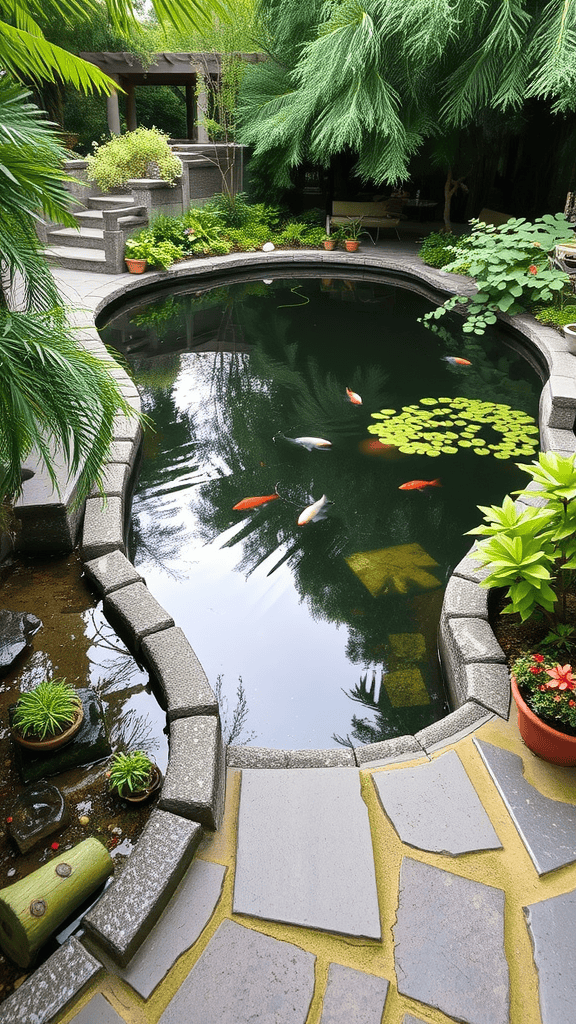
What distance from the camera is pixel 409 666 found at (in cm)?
315

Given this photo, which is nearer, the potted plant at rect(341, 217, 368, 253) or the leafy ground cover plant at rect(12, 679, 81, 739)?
the leafy ground cover plant at rect(12, 679, 81, 739)

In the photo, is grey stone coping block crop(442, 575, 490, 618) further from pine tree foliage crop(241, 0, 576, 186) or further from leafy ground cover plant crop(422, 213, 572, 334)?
pine tree foliage crop(241, 0, 576, 186)

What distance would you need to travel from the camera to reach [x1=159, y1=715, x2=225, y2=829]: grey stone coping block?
2.07 meters

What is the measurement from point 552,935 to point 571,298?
7.13m

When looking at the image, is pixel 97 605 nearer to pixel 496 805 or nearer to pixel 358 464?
pixel 496 805

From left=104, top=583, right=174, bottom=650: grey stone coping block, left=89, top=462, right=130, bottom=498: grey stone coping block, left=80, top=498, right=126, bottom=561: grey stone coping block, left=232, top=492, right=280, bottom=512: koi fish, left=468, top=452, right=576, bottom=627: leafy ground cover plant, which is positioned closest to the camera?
left=468, top=452, right=576, bottom=627: leafy ground cover plant

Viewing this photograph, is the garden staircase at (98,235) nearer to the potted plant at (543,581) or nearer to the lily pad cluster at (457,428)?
the lily pad cluster at (457,428)

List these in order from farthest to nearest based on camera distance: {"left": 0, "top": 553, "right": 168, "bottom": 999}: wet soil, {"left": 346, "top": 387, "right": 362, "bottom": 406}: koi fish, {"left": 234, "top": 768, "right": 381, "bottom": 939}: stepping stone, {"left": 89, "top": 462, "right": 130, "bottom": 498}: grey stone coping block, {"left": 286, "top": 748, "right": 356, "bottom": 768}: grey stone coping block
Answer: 1. {"left": 346, "top": 387, "right": 362, "bottom": 406}: koi fish
2. {"left": 89, "top": 462, "right": 130, "bottom": 498}: grey stone coping block
3. {"left": 286, "top": 748, "right": 356, "bottom": 768}: grey stone coping block
4. {"left": 0, "top": 553, "right": 168, "bottom": 999}: wet soil
5. {"left": 234, "top": 768, "right": 381, "bottom": 939}: stepping stone

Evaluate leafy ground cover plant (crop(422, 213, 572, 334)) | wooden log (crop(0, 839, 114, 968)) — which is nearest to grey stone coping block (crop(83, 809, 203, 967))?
wooden log (crop(0, 839, 114, 968))

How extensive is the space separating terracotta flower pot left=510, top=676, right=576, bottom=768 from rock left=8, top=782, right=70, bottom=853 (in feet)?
5.47

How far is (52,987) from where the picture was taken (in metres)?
1.67

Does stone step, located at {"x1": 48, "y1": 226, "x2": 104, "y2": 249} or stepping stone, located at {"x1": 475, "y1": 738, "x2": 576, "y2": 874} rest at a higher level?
stone step, located at {"x1": 48, "y1": 226, "x2": 104, "y2": 249}

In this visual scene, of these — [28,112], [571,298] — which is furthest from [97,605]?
[571,298]

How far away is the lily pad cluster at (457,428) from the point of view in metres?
5.16
